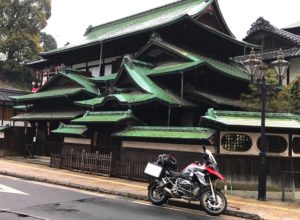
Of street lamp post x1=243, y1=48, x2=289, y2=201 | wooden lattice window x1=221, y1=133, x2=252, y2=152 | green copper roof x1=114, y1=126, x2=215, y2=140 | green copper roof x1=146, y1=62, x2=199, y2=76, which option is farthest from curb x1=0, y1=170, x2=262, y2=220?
green copper roof x1=146, y1=62, x2=199, y2=76

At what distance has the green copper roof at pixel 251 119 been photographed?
14.2 meters

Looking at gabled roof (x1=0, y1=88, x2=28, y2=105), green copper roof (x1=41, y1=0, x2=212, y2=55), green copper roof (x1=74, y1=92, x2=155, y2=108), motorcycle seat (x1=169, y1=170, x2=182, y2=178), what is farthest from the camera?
gabled roof (x1=0, y1=88, x2=28, y2=105)

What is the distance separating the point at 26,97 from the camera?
30328mm

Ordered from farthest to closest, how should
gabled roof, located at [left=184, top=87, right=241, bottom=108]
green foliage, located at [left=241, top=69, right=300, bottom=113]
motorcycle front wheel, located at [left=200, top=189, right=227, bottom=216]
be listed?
gabled roof, located at [left=184, top=87, right=241, bottom=108], green foliage, located at [left=241, top=69, right=300, bottom=113], motorcycle front wheel, located at [left=200, top=189, right=227, bottom=216]

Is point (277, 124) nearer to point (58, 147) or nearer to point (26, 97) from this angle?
point (58, 147)

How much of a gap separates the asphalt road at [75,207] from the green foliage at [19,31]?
147 ft

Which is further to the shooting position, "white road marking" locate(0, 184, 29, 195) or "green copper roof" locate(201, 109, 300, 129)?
"green copper roof" locate(201, 109, 300, 129)

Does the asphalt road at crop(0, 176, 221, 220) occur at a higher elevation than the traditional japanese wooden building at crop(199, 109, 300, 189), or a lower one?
lower

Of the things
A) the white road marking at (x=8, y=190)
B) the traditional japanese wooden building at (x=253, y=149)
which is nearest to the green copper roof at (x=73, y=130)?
the white road marking at (x=8, y=190)

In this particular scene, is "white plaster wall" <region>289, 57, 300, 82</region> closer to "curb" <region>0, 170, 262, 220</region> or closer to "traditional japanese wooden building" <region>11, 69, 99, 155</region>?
"traditional japanese wooden building" <region>11, 69, 99, 155</region>

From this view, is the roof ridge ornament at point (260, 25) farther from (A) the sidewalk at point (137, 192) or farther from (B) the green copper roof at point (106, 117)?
(A) the sidewalk at point (137, 192)

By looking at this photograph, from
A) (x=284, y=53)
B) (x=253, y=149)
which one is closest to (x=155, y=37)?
(x=284, y=53)

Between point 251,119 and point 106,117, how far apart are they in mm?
7932

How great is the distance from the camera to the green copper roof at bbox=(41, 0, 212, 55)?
86.6ft
